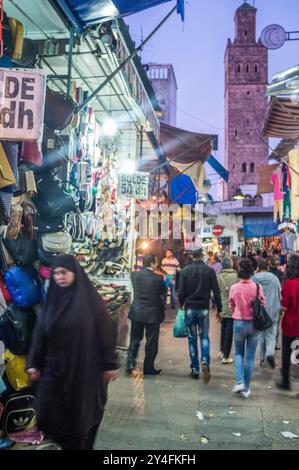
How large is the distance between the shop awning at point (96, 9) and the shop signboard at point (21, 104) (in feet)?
4.08

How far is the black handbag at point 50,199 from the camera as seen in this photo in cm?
519

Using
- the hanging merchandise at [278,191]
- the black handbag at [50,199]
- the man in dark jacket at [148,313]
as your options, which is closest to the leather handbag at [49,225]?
the black handbag at [50,199]

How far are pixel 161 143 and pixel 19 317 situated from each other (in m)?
8.47

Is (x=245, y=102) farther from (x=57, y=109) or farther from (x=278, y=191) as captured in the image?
(x=57, y=109)

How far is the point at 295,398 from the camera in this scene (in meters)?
5.79

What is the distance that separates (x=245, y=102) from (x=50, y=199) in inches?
2641

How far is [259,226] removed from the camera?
26328 mm

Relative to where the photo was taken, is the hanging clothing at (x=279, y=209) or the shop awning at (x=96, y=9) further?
the hanging clothing at (x=279, y=209)

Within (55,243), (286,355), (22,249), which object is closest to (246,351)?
(286,355)

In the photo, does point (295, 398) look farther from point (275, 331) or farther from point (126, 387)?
point (126, 387)

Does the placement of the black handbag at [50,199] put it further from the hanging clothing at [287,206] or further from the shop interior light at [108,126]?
the hanging clothing at [287,206]

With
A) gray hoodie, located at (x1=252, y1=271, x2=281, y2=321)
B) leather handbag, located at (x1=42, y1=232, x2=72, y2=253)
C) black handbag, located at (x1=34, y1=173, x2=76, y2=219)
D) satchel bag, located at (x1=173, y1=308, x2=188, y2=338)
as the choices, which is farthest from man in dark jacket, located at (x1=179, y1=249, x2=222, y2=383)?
black handbag, located at (x1=34, y1=173, x2=76, y2=219)

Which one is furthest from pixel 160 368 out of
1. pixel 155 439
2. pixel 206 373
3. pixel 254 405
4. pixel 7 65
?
pixel 7 65
